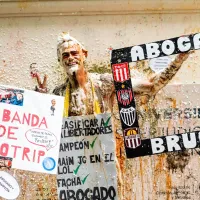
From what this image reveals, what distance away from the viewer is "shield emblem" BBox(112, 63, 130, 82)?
1.71 meters

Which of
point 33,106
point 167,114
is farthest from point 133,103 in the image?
point 33,106

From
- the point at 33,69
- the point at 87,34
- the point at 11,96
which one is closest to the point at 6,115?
the point at 11,96

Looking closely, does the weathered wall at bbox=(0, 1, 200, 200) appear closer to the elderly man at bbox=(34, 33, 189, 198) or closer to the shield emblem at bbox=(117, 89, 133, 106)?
the elderly man at bbox=(34, 33, 189, 198)

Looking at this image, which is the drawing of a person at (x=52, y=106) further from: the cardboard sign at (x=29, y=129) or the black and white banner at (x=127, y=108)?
the black and white banner at (x=127, y=108)

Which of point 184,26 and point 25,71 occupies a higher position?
point 184,26

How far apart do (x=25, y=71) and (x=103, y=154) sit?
0.42 metres

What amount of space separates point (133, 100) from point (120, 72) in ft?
0.37

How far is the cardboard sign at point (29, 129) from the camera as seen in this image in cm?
167

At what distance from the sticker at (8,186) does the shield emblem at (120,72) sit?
520 millimetres

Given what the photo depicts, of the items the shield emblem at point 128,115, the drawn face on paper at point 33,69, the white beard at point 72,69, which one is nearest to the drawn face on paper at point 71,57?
the white beard at point 72,69

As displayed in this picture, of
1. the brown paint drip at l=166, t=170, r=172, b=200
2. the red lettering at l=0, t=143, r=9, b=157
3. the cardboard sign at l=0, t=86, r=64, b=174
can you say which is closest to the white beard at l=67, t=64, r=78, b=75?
the cardboard sign at l=0, t=86, r=64, b=174

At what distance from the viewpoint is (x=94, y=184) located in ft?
5.56

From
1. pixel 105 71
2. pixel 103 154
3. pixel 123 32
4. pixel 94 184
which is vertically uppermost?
pixel 123 32

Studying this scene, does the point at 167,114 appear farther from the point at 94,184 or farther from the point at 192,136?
the point at 94,184
